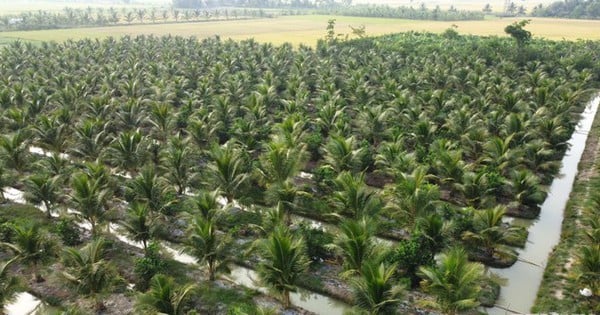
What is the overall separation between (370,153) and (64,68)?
28248 millimetres

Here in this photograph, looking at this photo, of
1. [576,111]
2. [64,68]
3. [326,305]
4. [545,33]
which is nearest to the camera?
[326,305]

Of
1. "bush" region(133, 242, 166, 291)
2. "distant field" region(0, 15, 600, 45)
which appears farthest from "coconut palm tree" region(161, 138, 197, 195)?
"distant field" region(0, 15, 600, 45)

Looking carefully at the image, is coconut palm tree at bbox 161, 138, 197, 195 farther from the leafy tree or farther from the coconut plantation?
the leafy tree

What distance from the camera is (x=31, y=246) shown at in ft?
44.4

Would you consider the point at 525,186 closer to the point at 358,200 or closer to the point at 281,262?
the point at 358,200

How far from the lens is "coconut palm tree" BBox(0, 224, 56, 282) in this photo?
44.0ft

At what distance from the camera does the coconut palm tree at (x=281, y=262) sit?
12.1 m

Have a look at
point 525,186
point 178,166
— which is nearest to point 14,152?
point 178,166

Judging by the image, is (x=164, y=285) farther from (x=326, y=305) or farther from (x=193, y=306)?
→ (x=326, y=305)

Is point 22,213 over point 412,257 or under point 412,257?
under

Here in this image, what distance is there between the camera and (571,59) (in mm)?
38969

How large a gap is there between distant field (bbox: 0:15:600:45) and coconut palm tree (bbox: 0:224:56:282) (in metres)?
50.6

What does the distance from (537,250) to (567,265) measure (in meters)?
1.27

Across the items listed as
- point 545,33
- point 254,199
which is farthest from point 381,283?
point 545,33
